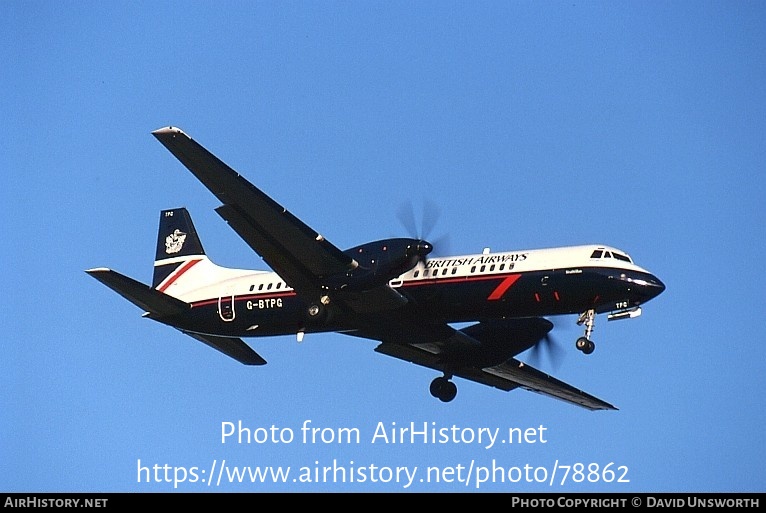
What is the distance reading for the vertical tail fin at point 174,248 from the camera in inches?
1318

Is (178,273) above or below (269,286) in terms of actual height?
above

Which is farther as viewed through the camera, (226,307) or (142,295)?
(226,307)

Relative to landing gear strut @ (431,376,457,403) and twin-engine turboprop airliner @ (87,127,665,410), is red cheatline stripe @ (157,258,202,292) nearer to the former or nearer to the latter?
twin-engine turboprop airliner @ (87,127,665,410)

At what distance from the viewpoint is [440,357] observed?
103 feet

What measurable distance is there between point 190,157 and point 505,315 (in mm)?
8230

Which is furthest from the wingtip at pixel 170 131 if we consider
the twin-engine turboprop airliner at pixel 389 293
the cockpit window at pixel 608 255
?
the cockpit window at pixel 608 255

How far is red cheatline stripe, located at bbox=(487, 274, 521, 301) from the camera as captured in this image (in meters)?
27.3

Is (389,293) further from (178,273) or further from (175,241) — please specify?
(175,241)

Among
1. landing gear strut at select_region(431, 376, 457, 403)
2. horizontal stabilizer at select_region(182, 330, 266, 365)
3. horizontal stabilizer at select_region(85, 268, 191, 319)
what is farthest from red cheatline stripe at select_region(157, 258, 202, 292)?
landing gear strut at select_region(431, 376, 457, 403)

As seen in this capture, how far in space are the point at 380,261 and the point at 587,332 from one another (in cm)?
504

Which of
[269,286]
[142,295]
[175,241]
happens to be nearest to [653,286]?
[269,286]

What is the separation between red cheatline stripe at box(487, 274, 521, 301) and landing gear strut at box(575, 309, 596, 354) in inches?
70.4

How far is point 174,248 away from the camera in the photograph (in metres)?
34.1
